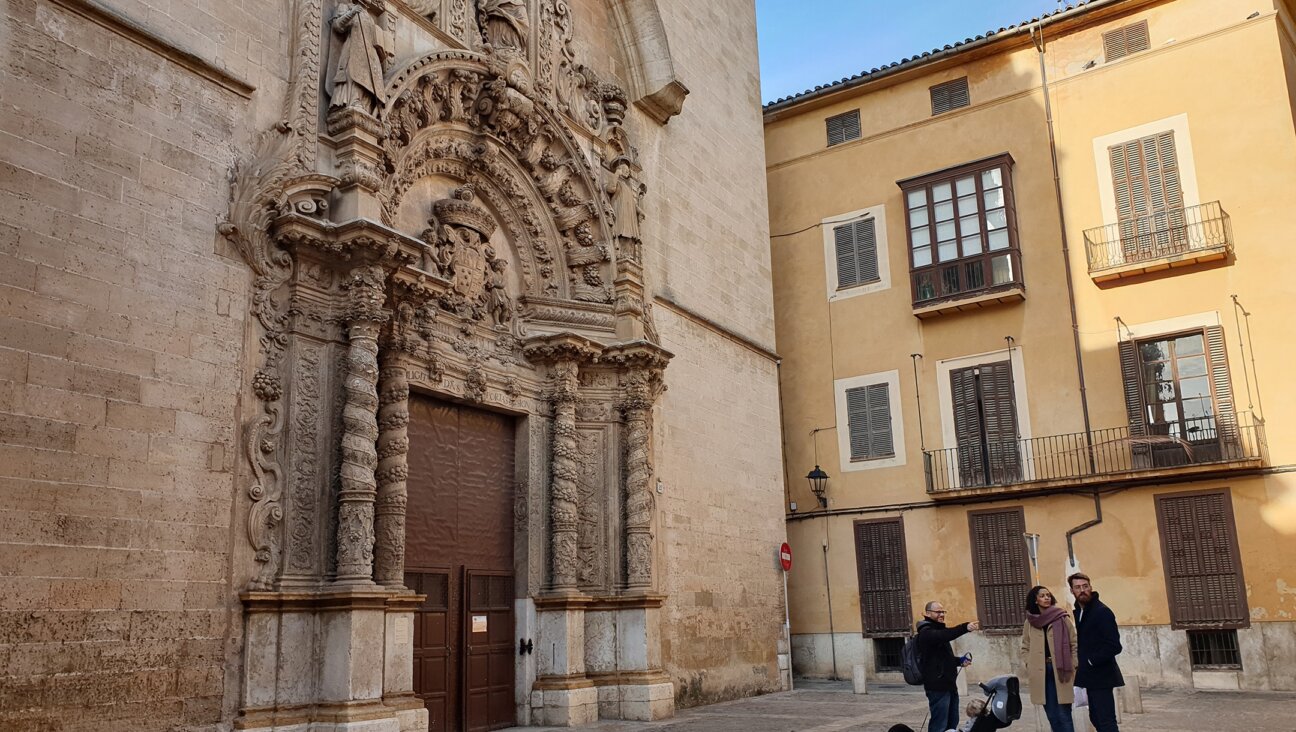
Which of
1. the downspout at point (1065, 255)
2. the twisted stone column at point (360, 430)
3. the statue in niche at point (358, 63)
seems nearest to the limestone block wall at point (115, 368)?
the twisted stone column at point (360, 430)

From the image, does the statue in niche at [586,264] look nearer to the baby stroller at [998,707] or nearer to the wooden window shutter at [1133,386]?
the baby stroller at [998,707]

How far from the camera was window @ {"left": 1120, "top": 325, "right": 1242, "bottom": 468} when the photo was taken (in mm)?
15531

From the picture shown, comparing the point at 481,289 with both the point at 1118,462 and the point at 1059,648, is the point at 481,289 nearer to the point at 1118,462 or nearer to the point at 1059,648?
the point at 1059,648

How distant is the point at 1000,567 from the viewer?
55.8 ft

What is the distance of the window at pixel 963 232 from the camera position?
1780 centimetres

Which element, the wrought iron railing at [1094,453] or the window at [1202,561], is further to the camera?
the wrought iron railing at [1094,453]

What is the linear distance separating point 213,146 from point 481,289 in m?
3.67

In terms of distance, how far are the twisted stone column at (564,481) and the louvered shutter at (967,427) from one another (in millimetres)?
8116

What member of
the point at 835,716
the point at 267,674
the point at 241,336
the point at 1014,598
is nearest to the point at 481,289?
the point at 241,336

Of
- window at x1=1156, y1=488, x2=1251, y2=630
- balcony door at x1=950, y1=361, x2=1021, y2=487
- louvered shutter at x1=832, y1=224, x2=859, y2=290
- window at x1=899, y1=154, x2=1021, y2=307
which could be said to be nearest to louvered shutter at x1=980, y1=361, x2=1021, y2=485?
balcony door at x1=950, y1=361, x2=1021, y2=487

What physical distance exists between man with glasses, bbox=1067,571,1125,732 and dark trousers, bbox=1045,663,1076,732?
0.31 metres

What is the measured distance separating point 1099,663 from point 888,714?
19.1 feet

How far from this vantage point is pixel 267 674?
26.6ft

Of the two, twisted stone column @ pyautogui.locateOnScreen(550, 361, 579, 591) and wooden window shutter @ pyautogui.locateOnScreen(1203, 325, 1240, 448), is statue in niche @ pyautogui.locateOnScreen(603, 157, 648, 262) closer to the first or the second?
twisted stone column @ pyautogui.locateOnScreen(550, 361, 579, 591)
